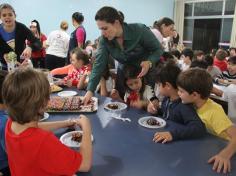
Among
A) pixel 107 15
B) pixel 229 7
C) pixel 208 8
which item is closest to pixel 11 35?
pixel 107 15

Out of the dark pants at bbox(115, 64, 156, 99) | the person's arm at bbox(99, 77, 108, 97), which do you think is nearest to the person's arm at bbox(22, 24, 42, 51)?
the person's arm at bbox(99, 77, 108, 97)

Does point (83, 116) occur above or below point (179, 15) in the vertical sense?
below

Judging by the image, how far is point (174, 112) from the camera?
1.50 m

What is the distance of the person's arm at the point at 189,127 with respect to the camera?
131cm

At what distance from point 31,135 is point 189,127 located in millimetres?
825

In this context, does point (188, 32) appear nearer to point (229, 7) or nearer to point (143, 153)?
point (229, 7)

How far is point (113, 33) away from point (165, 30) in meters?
2.07

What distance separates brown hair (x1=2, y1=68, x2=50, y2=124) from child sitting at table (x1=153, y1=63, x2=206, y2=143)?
65 centimetres

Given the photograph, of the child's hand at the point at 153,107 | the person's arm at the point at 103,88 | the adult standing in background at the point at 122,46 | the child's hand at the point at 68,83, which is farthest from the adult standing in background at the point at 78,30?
the child's hand at the point at 153,107

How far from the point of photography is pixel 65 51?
4770mm

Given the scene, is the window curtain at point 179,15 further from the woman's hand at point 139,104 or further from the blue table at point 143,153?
the blue table at point 143,153

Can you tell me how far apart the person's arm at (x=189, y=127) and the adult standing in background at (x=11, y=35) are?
163 centimetres

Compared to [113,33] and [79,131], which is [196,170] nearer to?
[79,131]

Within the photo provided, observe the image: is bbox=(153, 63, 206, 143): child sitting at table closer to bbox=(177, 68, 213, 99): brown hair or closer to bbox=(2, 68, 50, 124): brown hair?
bbox=(177, 68, 213, 99): brown hair
